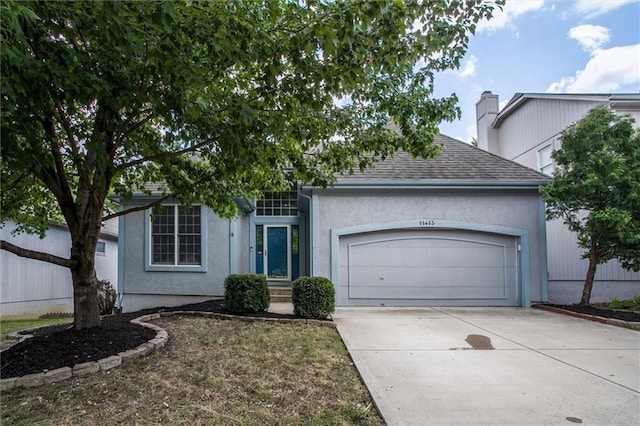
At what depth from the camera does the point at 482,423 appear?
3342mm

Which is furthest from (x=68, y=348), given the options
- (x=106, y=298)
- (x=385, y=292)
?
(x=106, y=298)

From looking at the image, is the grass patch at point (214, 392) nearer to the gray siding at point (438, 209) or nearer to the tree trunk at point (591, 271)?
the gray siding at point (438, 209)

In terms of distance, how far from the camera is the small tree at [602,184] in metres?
8.63

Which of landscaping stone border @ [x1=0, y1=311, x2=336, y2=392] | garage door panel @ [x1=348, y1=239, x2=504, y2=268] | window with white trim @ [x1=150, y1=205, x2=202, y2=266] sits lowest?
landscaping stone border @ [x1=0, y1=311, x2=336, y2=392]

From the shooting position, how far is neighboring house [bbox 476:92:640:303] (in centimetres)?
1140

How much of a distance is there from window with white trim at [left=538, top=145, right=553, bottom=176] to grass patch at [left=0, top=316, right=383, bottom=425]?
11.2 metres

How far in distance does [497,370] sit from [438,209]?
6.35m

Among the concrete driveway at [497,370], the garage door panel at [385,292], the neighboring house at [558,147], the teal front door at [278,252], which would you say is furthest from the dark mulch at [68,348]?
the neighboring house at [558,147]

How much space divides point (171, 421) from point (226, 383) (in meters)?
0.92

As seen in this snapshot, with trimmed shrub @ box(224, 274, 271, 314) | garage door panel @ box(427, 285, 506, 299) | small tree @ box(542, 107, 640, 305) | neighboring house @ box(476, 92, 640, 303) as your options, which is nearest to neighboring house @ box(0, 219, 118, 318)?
trimmed shrub @ box(224, 274, 271, 314)

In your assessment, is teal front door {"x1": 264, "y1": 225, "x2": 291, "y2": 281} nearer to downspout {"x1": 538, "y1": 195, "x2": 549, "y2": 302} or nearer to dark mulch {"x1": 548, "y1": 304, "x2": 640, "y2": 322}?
downspout {"x1": 538, "y1": 195, "x2": 549, "y2": 302}

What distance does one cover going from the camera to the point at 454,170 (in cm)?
1116

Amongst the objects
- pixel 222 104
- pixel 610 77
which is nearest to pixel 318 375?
pixel 222 104

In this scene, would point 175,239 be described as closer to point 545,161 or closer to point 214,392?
point 214,392
